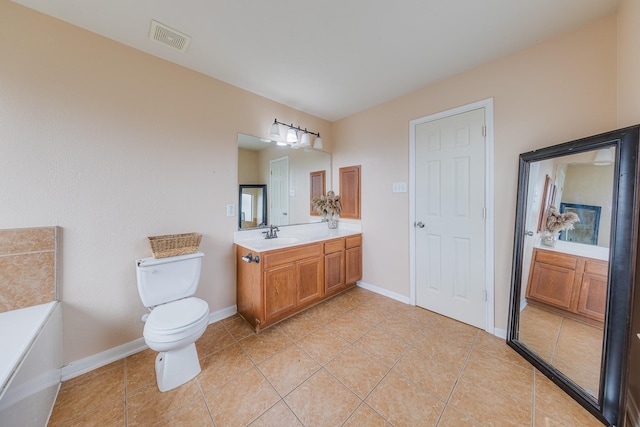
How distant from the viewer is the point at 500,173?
Answer: 6.22 feet

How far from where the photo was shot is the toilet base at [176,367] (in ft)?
4.61

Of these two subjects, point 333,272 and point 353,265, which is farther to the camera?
point 353,265

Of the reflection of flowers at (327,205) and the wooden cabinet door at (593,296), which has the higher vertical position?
the reflection of flowers at (327,205)

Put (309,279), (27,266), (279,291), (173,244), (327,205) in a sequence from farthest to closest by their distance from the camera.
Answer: (327,205) < (309,279) < (279,291) < (173,244) < (27,266)

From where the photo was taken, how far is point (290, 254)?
83.6 inches

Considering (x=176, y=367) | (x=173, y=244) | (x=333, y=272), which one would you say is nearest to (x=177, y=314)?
(x=176, y=367)

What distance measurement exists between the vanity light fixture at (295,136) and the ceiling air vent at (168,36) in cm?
101

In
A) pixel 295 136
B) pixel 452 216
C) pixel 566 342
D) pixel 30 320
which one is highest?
pixel 295 136

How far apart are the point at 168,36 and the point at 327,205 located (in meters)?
2.23

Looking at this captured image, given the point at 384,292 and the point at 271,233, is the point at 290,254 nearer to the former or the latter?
the point at 271,233

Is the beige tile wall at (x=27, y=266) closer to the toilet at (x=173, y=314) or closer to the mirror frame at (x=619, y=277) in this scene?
the toilet at (x=173, y=314)

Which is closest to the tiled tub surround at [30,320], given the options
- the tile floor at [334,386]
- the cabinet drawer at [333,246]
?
the tile floor at [334,386]

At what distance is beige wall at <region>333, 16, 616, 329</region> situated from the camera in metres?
1.51

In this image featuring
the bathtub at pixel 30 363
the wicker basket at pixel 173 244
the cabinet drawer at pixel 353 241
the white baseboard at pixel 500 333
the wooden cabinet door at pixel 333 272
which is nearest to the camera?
the bathtub at pixel 30 363
